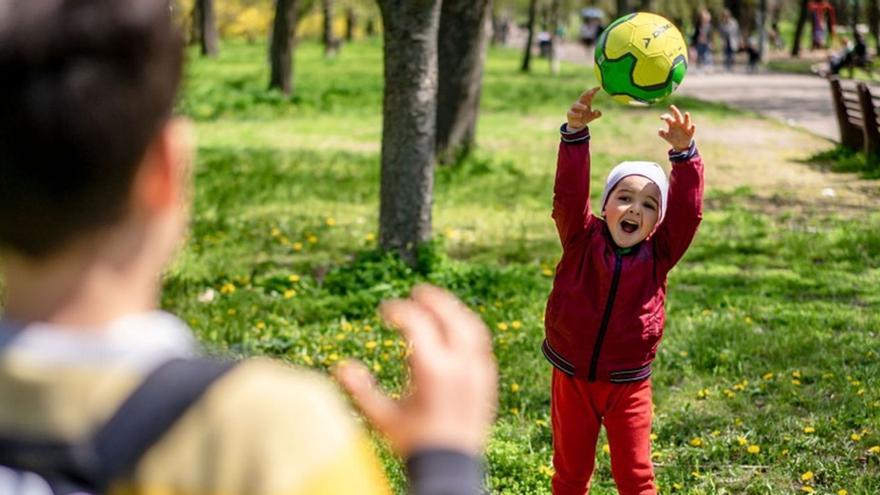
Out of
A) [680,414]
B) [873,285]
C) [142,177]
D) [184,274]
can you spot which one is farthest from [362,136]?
[142,177]

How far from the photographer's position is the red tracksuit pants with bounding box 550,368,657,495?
166 inches

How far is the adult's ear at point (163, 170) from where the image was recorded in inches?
50.4

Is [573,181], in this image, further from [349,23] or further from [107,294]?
[349,23]

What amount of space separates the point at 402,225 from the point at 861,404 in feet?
11.6

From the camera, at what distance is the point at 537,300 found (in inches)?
310

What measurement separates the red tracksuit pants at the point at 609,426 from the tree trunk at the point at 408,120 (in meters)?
4.10

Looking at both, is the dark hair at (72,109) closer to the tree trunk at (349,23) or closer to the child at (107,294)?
the child at (107,294)

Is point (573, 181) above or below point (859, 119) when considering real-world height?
above

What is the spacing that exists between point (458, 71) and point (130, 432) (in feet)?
42.4

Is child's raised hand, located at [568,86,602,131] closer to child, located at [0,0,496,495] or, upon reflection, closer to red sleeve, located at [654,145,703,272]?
red sleeve, located at [654,145,703,272]

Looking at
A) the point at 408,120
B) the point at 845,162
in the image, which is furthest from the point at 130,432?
the point at 845,162

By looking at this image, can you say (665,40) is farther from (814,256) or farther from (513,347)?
(814,256)

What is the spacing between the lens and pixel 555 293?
14.1 feet

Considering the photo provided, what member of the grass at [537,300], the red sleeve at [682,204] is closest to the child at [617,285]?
the red sleeve at [682,204]
